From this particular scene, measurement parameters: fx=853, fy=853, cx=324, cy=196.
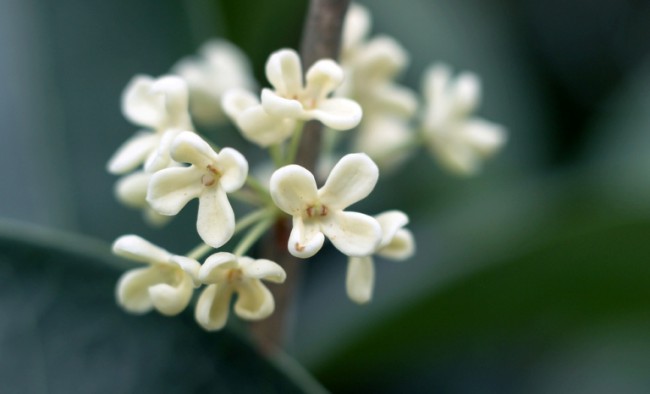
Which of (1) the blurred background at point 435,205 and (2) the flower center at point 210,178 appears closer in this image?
(2) the flower center at point 210,178

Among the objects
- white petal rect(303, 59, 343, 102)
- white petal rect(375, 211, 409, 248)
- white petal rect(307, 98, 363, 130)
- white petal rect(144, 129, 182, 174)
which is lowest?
white petal rect(375, 211, 409, 248)

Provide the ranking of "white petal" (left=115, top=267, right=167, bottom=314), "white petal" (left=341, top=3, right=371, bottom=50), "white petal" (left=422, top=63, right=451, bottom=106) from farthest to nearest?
"white petal" (left=422, top=63, right=451, bottom=106)
"white petal" (left=341, top=3, right=371, bottom=50)
"white petal" (left=115, top=267, right=167, bottom=314)

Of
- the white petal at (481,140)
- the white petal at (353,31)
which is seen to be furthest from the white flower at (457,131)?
the white petal at (353,31)

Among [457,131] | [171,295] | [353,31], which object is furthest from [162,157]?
[457,131]

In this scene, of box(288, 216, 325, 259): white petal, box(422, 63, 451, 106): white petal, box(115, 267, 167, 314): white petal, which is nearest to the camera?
box(288, 216, 325, 259): white petal

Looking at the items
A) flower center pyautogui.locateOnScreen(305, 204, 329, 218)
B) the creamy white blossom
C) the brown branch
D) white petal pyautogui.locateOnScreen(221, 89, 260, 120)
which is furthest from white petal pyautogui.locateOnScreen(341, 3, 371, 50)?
flower center pyautogui.locateOnScreen(305, 204, 329, 218)

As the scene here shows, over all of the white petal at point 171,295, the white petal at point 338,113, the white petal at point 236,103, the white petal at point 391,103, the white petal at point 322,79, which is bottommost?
the white petal at point 171,295

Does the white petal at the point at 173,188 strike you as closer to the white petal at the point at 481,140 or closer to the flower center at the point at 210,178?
the flower center at the point at 210,178

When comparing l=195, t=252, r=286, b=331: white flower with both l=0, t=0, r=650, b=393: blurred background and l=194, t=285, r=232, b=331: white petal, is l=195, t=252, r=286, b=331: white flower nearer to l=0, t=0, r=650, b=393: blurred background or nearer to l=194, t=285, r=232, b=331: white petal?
l=194, t=285, r=232, b=331: white petal
